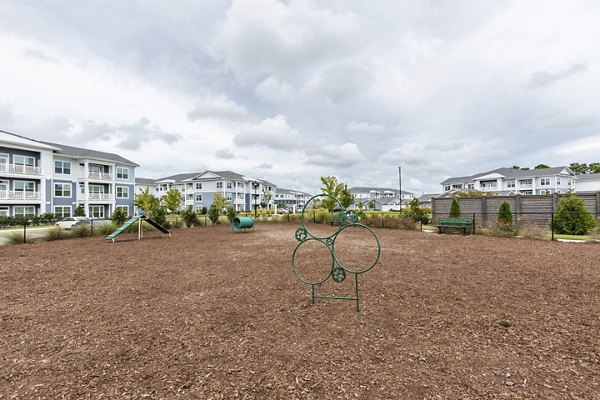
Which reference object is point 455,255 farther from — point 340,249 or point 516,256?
point 340,249

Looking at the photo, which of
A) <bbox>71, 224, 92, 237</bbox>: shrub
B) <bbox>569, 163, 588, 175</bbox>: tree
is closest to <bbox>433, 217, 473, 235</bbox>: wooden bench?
<bbox>71, 224, 92, 237</bbox>: shrub

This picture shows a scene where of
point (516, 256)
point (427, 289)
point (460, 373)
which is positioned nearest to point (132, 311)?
point (460, 373)

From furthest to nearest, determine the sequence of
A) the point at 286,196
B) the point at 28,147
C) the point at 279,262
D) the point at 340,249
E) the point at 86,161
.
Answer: the point at 286,196, the point at 86,161, the point at 28,147, the point at 340,249, the point at 279,262

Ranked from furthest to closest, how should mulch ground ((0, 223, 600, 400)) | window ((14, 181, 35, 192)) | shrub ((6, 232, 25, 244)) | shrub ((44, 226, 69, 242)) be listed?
window ((14, 181, 35, 192)) < shrub ((44, 226, 69, 242)) < shrub ((6, 232, 25, 244)) < mulch ground ((0, 223, 600, 400))

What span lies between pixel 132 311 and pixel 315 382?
320 cm

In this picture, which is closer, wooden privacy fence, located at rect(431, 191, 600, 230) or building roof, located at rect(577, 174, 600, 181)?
wooden privacy fence, located at rect(431, 191, 600, 230)

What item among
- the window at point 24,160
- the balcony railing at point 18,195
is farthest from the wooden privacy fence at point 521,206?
the window at point 24,160

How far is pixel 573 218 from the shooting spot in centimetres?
1348

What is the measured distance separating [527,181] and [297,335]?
64.2 m

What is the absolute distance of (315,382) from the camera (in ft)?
8.02

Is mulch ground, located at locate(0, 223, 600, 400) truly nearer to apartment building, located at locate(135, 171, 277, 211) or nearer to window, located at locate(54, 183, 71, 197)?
window, located at locate(54, 183, 71, 197)

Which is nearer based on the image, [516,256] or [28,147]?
[516,256]

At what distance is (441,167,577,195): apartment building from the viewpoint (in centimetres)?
4791

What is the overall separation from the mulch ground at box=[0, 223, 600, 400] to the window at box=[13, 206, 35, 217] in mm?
25784
